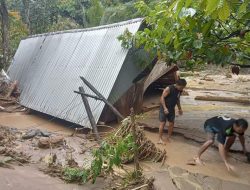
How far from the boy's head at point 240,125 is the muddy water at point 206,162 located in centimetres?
A: 78

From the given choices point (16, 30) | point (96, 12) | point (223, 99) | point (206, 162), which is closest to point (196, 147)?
point (206, 162)

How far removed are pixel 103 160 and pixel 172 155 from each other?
2.26 metres

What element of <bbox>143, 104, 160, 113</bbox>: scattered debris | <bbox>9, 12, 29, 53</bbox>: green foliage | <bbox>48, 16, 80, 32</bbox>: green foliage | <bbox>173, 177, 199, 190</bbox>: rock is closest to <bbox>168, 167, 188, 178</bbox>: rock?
<bbox>173, 177, 199, 190</bbox>: rock

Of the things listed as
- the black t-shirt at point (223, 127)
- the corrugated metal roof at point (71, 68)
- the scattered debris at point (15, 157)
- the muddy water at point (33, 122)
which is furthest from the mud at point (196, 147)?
the muddy water at point (33, 122)

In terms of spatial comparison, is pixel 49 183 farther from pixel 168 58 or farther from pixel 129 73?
pixel 129 73

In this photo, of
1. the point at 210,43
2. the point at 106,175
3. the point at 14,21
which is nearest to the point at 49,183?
the point at 106,175

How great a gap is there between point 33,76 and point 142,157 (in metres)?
7.60

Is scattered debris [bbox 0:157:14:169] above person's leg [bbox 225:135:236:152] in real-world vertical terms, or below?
below

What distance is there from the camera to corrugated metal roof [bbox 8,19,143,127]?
9164 millimetres

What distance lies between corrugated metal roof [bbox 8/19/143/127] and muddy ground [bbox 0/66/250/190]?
1.94ft

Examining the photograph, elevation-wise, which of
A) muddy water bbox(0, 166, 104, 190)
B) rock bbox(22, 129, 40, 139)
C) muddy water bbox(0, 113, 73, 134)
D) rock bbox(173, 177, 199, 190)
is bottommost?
muddy water bbox(0, 166, 104, 190)

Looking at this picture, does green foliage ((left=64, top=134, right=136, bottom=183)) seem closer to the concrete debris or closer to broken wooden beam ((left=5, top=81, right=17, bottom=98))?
the concrete debris

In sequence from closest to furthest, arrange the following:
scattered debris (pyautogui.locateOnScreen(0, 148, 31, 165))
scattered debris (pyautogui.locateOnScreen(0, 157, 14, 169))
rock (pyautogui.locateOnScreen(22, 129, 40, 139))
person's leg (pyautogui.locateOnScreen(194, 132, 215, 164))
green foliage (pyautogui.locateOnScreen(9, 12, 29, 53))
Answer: scattered debris (pyautogui.locateOnScreen(0, 157, 14, 169)) < scattered debris (pyautogui.locateOnScreen(0, 148, 31, 165)) < person's leg (pyautogui.locateOnScreen(194, 132, 215, 164)) < rock (pyautogui.locateOnScreen(22, 129, 40, 139)) < green foliage (pyautogui.locateOnScreen(9, 12, 29, 53))

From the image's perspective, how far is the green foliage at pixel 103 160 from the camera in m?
5.11
